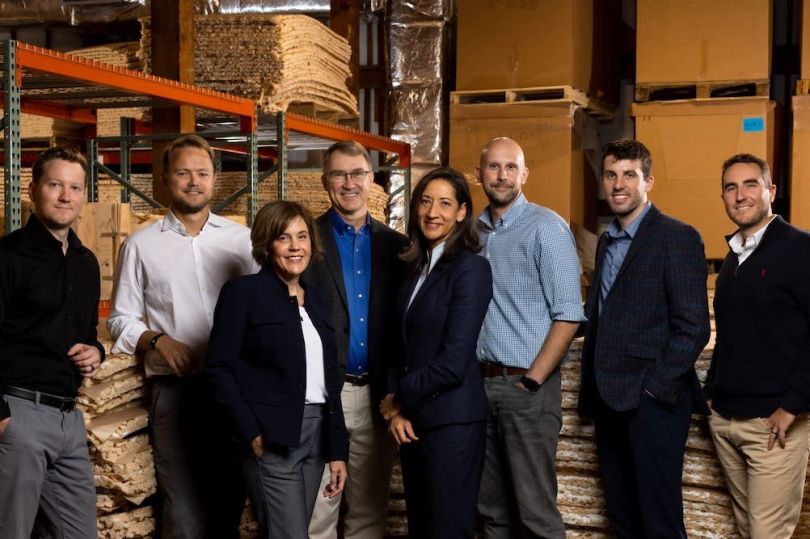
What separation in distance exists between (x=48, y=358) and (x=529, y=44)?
5.41 meters

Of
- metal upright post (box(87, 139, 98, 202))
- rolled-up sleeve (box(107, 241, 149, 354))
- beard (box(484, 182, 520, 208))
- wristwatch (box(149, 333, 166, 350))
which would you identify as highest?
metal upright post (box(87, 139, 98, 202))

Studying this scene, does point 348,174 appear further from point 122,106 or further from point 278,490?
point 122,106

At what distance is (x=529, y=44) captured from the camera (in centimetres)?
794

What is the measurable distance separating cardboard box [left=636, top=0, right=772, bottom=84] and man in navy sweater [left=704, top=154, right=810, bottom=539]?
139 inches

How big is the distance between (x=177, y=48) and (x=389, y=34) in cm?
333

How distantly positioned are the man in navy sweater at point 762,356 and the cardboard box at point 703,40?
3542 millimetres

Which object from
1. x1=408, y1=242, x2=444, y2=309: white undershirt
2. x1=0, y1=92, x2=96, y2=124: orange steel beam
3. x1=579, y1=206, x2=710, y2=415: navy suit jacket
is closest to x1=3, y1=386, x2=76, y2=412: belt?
x1=408, y1=242, x2=444, y2=309: white undershirt

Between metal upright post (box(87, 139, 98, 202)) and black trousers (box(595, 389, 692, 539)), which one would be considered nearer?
black trousers (box(595, 389, 692, 539))

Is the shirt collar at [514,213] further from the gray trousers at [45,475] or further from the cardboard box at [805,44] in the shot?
the cardboard box at [805,44]

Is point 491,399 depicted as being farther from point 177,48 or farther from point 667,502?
point 177,48

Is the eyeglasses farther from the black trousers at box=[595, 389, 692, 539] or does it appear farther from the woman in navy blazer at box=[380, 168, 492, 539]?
the black trousers at box=[595, 389, 692, 539]

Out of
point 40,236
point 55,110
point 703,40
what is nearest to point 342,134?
point 55,110

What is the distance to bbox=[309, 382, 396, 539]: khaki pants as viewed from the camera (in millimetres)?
4066

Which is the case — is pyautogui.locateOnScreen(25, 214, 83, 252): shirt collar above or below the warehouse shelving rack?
below
